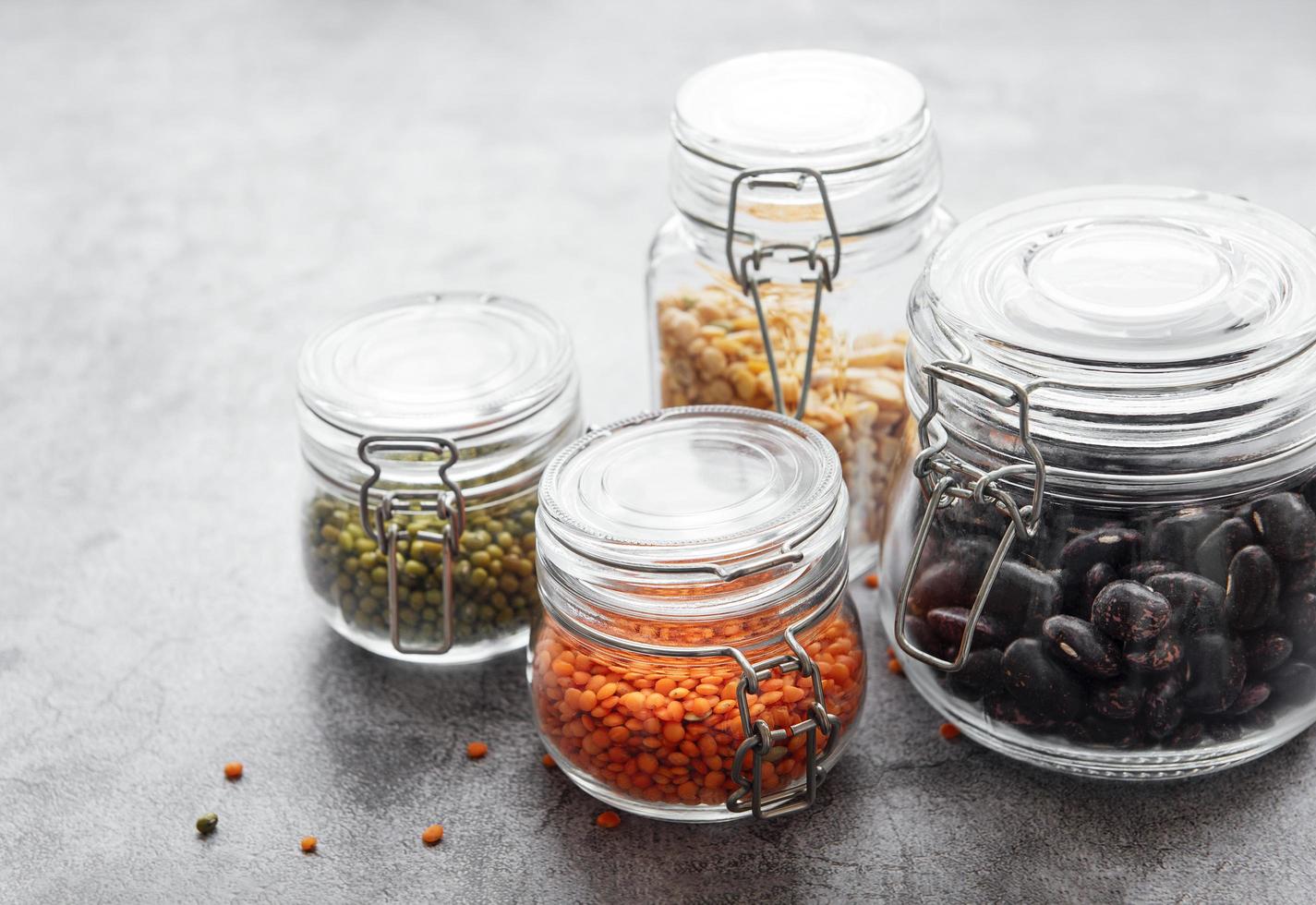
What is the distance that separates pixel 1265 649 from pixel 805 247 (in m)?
0.41

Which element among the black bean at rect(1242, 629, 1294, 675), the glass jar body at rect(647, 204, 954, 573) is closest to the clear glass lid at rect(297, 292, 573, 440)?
the glass jar body at rect(647, 204, 954, 573)

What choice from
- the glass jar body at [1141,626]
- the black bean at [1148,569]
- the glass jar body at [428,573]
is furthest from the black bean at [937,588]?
the glass jar body at [428,573]

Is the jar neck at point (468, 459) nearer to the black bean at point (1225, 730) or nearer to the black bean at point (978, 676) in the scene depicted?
the black bean at point (978, 676)

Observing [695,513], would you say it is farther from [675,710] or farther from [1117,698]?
[1117,698]

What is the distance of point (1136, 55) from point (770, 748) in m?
1.38

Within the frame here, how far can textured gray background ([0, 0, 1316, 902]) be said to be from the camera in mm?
936

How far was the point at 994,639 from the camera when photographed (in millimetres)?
897

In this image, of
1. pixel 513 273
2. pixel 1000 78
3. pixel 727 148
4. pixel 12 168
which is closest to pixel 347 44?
pixel 12 168

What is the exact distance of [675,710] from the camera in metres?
0.87

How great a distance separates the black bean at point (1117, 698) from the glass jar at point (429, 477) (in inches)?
15.6

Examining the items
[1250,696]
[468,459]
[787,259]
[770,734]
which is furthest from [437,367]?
[1250,696]

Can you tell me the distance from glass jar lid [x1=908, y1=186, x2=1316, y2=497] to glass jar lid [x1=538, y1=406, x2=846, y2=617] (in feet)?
0.33

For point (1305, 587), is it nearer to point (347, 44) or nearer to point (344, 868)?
point (344, 868)

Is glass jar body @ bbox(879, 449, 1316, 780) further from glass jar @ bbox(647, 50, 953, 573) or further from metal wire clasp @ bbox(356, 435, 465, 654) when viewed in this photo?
metal wire clasp @ bbox(356, 435, 465, 654)
